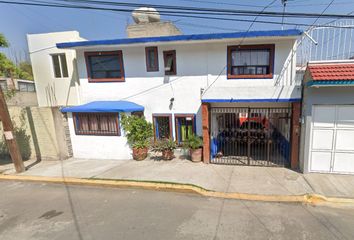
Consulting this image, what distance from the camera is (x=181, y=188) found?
5.89 meters

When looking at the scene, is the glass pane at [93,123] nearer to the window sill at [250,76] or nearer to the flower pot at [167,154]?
the flower pot at [167,154]

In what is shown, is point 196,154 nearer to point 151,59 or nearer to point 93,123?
point 151,59

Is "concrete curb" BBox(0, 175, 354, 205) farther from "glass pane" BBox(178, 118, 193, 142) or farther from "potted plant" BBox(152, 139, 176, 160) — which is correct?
"glass pane" BBox(178, 118, 193, 142)

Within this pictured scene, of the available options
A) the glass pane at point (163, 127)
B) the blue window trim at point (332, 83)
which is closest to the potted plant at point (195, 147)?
the glass pane at point (163, 127)

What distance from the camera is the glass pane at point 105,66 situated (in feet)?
31.7

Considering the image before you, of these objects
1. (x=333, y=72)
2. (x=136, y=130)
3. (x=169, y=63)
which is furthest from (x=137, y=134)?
(x=333, y=72)

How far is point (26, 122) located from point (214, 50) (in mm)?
9675

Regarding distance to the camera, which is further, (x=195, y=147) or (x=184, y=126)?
(x=184, y=126)

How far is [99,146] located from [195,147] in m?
4.65

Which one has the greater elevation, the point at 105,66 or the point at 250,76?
the point at 105,66

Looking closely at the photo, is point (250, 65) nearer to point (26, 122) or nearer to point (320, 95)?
point (320, 95)

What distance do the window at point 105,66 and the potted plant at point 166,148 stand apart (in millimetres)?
3767

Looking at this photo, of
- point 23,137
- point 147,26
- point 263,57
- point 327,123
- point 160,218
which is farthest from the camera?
point 147,26

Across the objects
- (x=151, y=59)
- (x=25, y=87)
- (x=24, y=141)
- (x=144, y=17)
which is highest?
(x=144, y=17)
